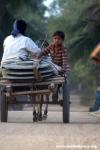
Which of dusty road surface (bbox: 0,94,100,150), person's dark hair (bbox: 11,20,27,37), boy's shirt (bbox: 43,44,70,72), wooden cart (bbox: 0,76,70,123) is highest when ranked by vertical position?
person's dark hair (bbox: 11,20,27,37)

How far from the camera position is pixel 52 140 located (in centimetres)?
923

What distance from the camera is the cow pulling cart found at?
13090 mm

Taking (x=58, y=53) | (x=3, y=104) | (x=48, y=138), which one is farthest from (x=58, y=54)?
(x=48, y=138)

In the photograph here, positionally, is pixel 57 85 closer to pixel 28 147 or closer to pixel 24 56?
pixel 24 56

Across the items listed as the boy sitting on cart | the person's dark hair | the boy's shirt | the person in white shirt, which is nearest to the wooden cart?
the boy sitting on cart

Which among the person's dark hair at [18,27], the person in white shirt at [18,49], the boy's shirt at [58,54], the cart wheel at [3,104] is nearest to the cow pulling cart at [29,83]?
the cart wheel at [3,104]

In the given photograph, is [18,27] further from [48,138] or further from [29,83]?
[48,138]

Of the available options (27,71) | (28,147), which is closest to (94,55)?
(28,147)

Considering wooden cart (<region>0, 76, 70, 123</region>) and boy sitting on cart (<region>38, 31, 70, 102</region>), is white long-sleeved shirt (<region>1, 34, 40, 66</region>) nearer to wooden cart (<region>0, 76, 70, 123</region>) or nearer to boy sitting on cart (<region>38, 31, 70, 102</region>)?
boy sitting on cart (<region>38, 31, 70, 102</region>)

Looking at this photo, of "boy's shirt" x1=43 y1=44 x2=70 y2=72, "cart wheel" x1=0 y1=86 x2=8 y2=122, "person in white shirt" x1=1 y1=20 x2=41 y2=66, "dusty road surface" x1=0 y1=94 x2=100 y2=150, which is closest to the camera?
"dusty road surface" x1=0 y1=94 x2=100 y2=150

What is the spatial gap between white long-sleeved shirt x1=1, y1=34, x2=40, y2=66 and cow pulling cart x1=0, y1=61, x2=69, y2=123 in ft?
0.82

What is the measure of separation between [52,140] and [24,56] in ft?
14.4

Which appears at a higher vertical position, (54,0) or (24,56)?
(54,0)

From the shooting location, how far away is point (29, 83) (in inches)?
524
